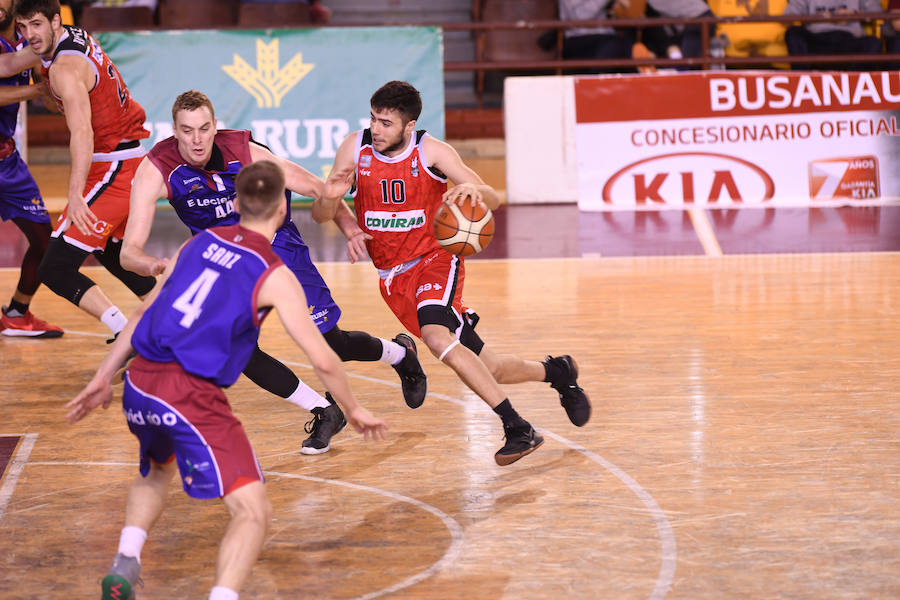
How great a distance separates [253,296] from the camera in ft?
11.7

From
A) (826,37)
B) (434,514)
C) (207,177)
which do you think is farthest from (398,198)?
(826,37)

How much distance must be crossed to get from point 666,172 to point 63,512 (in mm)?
8855

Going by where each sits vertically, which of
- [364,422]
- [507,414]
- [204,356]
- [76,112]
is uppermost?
[76,112]

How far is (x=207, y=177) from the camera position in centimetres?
541

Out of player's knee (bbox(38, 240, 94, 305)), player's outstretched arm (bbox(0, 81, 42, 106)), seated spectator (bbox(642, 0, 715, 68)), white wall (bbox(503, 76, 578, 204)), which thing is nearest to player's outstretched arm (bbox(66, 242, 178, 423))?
player's knee (bbox(38, 240, 94, 305))

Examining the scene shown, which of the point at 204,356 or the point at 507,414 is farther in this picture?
the point at 507,414

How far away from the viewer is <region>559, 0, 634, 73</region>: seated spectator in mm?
15148

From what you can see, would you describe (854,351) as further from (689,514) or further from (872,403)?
(689,514)

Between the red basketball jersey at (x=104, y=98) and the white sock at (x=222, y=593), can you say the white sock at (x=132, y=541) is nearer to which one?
the white sock at (x=222, y=593)

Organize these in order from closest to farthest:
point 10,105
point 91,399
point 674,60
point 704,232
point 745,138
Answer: point 91,399
point 10,105
point 704,232
point 745,138
point 674,60

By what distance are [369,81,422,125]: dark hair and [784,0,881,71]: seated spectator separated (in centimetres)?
1142

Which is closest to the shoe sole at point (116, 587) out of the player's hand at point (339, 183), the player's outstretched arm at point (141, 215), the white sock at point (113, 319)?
the player's outstretched arm at point (141, 215)

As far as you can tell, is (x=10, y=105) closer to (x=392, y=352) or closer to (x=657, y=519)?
(x=392, y=352)

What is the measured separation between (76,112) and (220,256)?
3.19 metres
